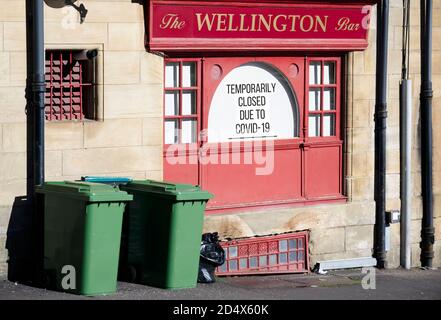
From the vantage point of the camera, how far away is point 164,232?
44.1 ft

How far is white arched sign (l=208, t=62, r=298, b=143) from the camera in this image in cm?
1566

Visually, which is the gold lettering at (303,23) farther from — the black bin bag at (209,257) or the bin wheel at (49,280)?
the bin wheel at (49,280)

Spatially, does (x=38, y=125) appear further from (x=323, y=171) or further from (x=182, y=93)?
(x=323, y=171)

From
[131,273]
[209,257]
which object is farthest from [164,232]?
[209,257]

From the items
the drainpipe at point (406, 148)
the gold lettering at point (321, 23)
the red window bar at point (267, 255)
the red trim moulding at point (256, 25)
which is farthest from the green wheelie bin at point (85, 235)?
the drainpipe at point (406, 148)

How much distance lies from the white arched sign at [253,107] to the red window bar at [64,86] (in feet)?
5.81

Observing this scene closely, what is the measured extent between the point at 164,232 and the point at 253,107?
3.07 meters

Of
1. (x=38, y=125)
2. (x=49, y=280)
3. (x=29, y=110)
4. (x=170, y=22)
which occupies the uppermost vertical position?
(x=170, y=22)

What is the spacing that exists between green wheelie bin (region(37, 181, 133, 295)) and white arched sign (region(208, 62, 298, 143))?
276 centimetres

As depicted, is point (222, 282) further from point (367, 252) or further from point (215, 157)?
point (367, 252)

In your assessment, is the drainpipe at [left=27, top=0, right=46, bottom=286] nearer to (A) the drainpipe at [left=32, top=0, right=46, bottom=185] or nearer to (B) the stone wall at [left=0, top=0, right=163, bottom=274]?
(A) the drainpipe at [left=32, top=0, right=46, bottom=185]

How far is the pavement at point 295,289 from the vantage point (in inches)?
524

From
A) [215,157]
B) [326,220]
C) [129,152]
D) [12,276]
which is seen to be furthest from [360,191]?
[12,276]
